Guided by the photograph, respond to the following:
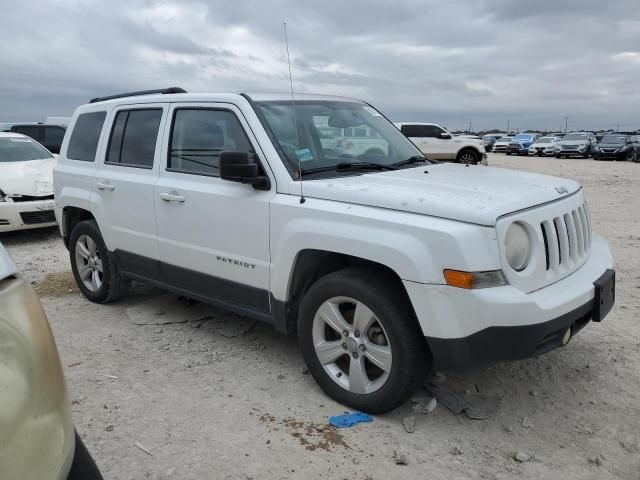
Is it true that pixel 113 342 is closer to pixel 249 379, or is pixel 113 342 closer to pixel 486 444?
pixel 249 379

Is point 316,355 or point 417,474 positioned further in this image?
point 316,355

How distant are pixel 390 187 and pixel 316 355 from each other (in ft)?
3.68

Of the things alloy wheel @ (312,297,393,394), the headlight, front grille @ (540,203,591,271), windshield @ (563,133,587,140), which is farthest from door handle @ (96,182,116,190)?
windshield @ (563,133,587,140)

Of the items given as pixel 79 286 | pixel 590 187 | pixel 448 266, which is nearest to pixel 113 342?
pixel 79 286

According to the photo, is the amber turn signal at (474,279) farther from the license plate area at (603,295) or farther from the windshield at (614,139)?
the windshield at (614,139)

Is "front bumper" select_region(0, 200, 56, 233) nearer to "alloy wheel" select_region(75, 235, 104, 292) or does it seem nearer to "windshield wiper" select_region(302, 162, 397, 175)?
"alloy wheel" select_region(75, 235, 104, 292)

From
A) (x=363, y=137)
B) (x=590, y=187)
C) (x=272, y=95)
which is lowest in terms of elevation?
(x=590, y=187)

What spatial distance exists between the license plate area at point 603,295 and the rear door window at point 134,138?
10.8 feet

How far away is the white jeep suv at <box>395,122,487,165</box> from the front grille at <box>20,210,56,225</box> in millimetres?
14036

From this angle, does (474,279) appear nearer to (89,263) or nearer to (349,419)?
(349,419)

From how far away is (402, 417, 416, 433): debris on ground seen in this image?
3145 mm

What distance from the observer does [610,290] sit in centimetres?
335

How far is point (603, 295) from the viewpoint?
321 cm

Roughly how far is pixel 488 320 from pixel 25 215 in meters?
7.35
